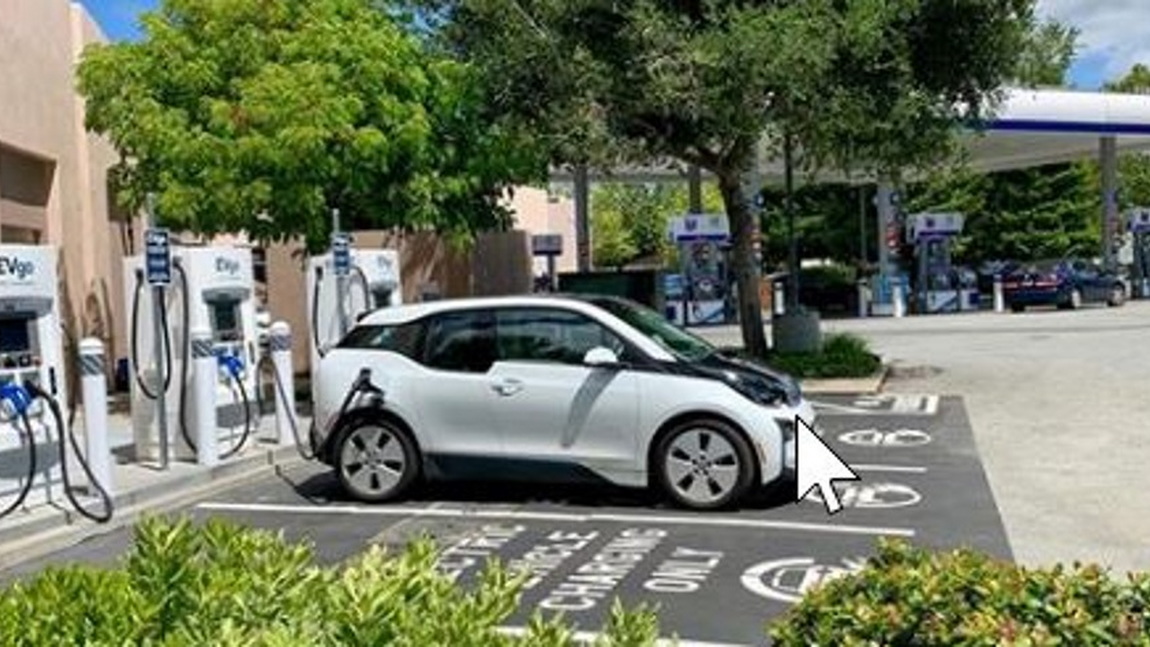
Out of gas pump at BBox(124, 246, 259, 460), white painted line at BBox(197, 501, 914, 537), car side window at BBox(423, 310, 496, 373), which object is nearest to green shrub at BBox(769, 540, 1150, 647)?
white painted line at BBox(197, 501, 914, 537)

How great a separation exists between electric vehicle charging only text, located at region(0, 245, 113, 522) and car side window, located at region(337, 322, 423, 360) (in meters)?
2.10

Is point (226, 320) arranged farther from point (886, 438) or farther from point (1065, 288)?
point (1065, 288)

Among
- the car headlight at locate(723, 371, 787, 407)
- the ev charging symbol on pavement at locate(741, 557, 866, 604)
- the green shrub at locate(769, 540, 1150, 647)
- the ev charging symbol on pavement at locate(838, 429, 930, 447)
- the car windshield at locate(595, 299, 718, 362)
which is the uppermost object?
the car windshield at locate(595, 299, 718, 362)

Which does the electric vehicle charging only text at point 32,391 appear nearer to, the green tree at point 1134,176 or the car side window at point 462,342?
the car side window at point 462,342

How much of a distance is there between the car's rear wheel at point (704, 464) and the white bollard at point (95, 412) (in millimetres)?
4164

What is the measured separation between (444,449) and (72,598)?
6876mm

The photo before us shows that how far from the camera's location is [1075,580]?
361 cm

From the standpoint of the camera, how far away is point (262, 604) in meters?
2.98

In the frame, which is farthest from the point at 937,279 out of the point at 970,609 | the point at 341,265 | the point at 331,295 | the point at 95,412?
the point at 970,609

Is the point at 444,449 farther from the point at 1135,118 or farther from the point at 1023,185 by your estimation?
the point at 1023,185

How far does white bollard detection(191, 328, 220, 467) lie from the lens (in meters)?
11.7

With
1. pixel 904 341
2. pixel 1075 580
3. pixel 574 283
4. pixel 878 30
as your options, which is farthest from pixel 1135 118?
pixel 1075 580

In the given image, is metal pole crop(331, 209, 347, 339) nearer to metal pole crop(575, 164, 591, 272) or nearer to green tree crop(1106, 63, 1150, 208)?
metal pole crop(575, 164, 591, 272)

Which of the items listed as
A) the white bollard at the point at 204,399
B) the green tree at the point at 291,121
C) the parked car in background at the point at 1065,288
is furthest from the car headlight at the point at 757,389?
the parked car in background at the point at 1065,288
